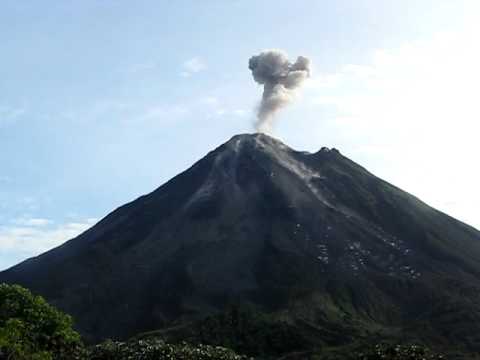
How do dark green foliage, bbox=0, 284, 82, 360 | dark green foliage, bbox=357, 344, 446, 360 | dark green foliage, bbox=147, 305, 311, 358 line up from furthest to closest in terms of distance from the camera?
dark green foliage, bbox=147, 305, 311, 358 < dark green foliage, bbox=0, 284, 82, 360 < dark green foliage, bbox=357, 344, 446, 360

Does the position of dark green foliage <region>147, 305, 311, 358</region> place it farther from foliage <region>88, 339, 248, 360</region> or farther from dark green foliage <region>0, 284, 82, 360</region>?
dark green foliage <region>0, 284, 82, 360</region>

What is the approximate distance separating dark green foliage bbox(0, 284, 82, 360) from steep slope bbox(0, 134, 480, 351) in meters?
81.6

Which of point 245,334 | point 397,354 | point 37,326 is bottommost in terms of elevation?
point 245,334

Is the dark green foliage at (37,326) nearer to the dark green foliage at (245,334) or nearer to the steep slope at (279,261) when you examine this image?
the dark green foliage at (245,334)

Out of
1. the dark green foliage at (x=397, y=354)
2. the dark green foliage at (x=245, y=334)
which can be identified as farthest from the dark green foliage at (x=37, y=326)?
the dark green foliage at (x=245, y=334)

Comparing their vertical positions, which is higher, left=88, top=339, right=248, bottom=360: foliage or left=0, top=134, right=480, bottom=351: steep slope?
left=0, top=134, right=480, bottom=351: steep slope

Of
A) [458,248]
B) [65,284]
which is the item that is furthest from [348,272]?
[65,284]

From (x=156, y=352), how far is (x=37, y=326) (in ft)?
21.0

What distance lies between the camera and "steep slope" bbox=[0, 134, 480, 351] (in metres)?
136

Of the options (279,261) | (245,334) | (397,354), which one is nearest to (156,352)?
(397,354)

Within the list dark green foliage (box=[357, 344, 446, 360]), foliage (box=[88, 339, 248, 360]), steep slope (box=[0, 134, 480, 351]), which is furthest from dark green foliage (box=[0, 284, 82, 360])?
steep slope (box=[0, 134, 480, 351])

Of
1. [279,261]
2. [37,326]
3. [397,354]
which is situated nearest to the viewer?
[397,354]

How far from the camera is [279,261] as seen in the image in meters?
152

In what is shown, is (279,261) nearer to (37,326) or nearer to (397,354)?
(37,326)
